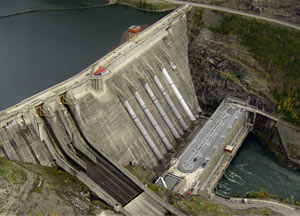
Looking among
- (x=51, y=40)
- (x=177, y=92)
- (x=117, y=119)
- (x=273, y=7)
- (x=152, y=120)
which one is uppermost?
(x=273, y=7)

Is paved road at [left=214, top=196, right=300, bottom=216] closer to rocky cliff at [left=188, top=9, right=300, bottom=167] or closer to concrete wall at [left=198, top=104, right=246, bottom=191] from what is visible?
concrete wall at [left=198, top=104, right=246, bottom=191]

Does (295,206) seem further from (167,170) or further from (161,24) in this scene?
(161,24)

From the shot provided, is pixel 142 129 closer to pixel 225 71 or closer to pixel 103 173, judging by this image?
pixel 103 173

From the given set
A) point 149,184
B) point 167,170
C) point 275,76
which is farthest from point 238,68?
point 149,184

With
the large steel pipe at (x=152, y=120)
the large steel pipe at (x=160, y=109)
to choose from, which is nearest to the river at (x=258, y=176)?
the large steel pipe at (x=152, y=120)

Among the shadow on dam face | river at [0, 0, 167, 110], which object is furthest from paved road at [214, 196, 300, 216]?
river at [0, 0, 167, 110]

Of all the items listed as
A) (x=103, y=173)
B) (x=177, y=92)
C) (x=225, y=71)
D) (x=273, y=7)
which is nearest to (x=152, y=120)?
(x=177, y=92)
